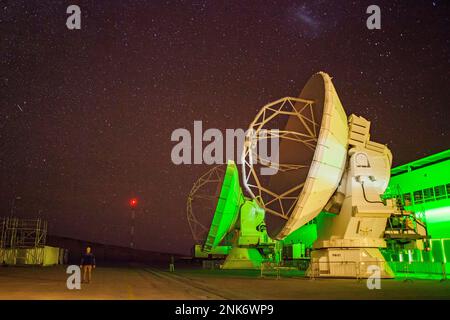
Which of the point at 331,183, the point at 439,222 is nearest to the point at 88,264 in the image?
the point at 331,183

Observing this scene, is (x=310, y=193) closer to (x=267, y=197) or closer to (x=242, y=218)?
(x=267, y=197)

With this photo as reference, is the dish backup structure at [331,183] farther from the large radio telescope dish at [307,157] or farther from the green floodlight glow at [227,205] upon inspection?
the green floodlight glow at [227,205]

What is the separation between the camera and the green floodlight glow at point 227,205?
34000 mm

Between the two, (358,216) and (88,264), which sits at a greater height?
(358,216)

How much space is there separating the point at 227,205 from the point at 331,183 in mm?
16265

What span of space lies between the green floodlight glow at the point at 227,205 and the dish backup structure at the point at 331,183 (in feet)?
37.2

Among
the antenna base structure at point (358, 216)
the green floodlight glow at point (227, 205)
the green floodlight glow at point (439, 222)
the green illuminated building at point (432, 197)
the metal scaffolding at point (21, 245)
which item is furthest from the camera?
→ the metal scaffolding at point (21, 245)

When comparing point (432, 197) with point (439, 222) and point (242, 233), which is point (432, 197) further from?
point (242, 233)

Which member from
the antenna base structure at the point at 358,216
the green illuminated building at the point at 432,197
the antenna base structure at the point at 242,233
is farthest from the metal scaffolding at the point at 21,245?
the green illuminated building at the point at 432,197

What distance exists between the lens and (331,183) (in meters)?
19.4

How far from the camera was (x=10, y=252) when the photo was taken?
133 ft

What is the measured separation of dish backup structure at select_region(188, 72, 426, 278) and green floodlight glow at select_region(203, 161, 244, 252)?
11332 millimetres
